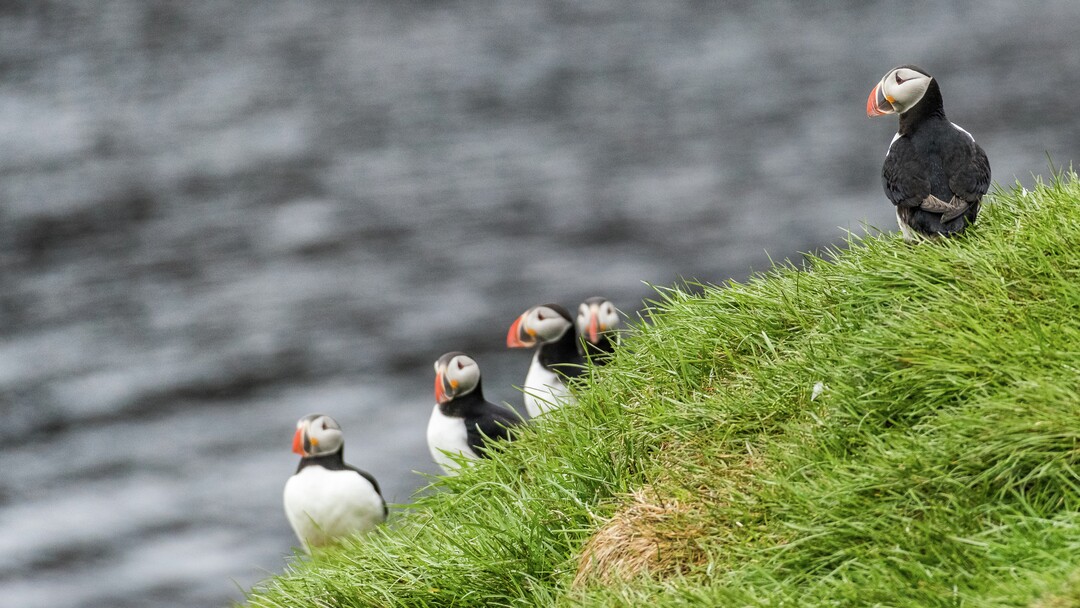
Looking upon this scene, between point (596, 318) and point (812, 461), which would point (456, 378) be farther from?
point (812, 461)

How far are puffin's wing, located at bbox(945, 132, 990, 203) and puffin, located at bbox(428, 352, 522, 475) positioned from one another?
8.08 ft

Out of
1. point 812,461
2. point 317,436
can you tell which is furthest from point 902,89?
point 317,436

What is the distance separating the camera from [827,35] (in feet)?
68.2

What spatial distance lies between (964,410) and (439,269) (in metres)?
12.4

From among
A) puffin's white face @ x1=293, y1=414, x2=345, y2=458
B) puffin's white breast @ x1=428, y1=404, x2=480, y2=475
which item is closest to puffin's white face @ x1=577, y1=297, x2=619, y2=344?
puffin's white breast @ x1=428, y1=404, x2=480, y2=475

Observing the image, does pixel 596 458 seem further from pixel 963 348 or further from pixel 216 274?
pixel 216 274

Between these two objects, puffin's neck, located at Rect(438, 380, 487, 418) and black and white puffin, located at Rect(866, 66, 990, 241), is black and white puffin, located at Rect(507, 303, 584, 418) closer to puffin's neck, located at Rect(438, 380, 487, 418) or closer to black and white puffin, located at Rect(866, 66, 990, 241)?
puffin's neck, located at Rect(438, 380, 487, 418)

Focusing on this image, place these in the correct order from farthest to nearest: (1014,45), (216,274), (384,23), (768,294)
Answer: (384,23) < (1014,45) < (216,274) < (768,294)

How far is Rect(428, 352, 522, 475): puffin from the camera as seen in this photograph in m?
5.45

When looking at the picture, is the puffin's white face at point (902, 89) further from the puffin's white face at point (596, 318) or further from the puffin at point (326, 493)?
the puffin at point (326, 493)

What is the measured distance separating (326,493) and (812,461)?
11.2 ft

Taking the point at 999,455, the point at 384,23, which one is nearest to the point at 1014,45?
the point at 384,23

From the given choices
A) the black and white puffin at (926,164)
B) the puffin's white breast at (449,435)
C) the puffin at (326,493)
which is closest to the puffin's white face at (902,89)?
the black and white puffin at (926,164)

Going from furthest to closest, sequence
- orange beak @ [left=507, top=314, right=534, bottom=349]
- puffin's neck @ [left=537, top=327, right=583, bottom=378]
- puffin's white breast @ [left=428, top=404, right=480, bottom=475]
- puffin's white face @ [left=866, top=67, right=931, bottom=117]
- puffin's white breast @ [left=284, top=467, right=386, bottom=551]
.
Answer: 1. orange beak @ [left=507, top=314, right=534, bottom=349]
2. puffin's neck @ [left=537, top=327, right=583, bottom=378]
3. puffin's white breast @ [left=284, top=467, right=386, bottom=551]
4. puffin's white breast @ [left=428, top=404, right=480, bottom=475]
5. puffin's white face @ [left=866, top=67, right=931, bottom=117]
